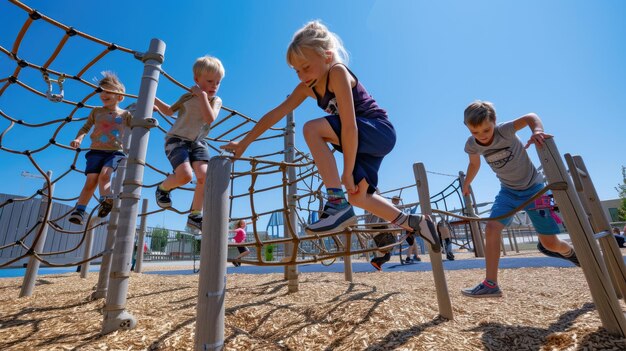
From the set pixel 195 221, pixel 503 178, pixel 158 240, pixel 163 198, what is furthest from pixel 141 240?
pixel 158 240

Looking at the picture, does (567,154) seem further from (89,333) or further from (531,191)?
(89,333)

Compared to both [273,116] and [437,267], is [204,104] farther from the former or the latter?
[437,267]

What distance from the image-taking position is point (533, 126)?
6.31ft

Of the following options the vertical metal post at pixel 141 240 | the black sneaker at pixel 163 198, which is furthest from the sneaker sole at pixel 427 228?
the vertical metal post at pixel 141 240

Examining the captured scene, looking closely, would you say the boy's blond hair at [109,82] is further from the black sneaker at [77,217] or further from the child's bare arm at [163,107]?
the black sneaker at [77,217]

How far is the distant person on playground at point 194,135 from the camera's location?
2359 millimetres

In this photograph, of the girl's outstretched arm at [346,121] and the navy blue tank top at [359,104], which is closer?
the girl's outstretched arm at [346,121]

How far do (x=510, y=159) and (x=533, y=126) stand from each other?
52 centimetres

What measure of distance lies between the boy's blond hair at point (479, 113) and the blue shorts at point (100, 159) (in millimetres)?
3374

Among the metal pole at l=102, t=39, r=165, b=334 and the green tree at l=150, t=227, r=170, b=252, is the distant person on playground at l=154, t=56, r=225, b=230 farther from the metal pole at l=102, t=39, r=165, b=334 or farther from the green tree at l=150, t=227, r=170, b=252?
the green tree at l=150, t=227, r=170, b=252

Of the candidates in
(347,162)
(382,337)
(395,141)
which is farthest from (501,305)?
(347,162)

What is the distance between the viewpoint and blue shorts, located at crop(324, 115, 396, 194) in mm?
1536

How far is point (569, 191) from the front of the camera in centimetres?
163

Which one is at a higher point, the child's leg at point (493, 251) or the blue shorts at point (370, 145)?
the blue shorts at point (370, 145)
